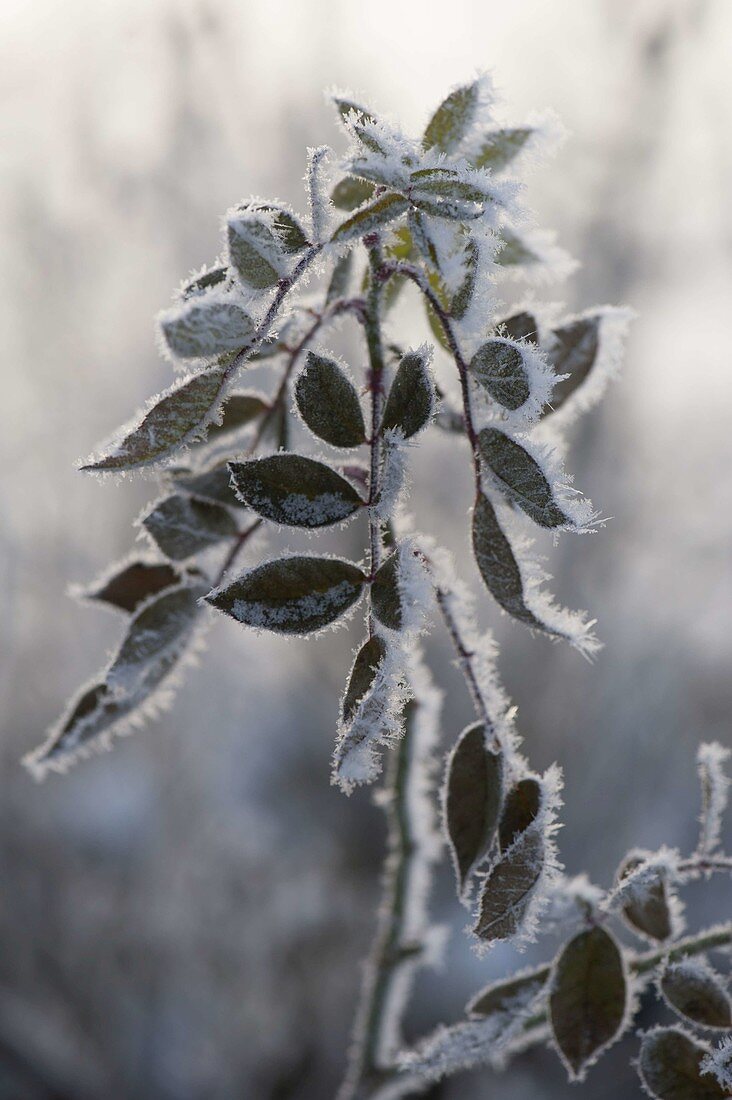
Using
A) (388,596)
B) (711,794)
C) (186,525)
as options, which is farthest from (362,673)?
(711,794)

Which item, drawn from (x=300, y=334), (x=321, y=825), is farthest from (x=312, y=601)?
(x=321, y=825)

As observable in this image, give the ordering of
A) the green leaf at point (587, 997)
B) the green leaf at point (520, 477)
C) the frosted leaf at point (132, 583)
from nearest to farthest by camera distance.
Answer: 1. the green leaf at point (520, 477)
2. the green leaf at point (587, 997)
3. the frosted leaf at point (132, 583)

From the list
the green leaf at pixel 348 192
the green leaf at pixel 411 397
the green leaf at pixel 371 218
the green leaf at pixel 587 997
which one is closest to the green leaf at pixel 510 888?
the green leaf at pixel 587 997

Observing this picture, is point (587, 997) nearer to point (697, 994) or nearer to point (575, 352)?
point (697, 994)

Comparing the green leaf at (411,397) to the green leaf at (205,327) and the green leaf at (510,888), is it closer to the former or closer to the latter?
the green leaf at (205,327)

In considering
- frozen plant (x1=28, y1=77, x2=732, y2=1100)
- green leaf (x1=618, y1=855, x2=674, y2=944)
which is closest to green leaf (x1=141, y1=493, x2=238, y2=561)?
frozen plant (x1=28, y1=77, x2=732, y2=1100)

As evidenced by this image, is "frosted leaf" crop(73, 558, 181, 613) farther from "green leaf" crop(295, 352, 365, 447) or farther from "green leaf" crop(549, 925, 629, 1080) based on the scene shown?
"green leaf" crop(549, 925, 629, 1080)
